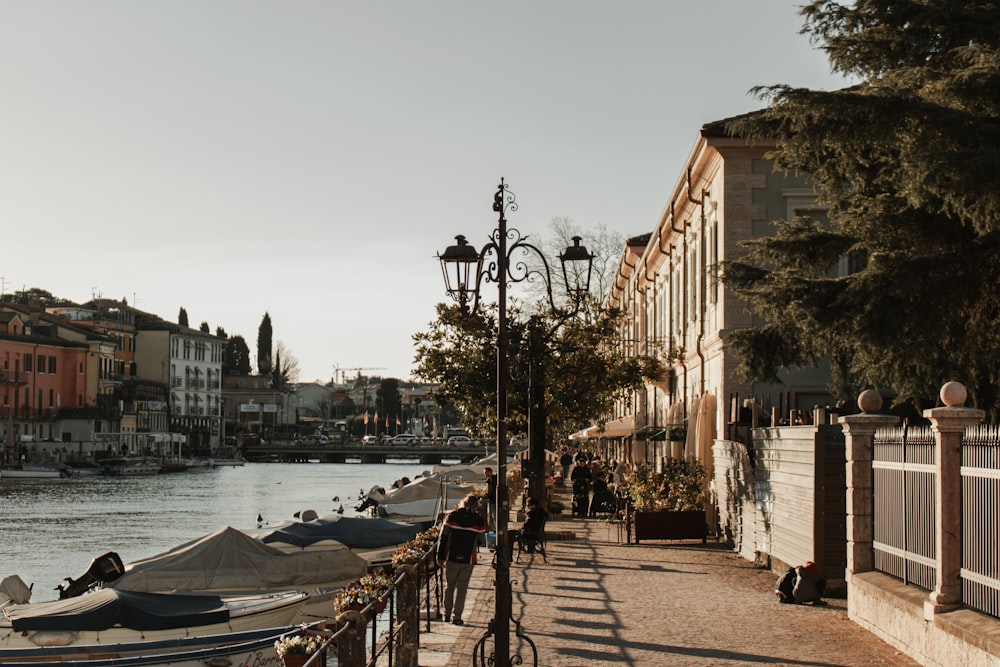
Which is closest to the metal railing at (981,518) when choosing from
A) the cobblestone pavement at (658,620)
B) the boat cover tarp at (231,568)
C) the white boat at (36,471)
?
the cobblestone pavement at (658,620)

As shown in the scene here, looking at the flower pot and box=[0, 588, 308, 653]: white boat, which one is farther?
box=[0, 588, 308, 653]: white boat

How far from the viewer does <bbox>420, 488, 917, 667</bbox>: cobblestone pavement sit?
1309 cm

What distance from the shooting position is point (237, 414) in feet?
588

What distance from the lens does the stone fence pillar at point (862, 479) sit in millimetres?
14344

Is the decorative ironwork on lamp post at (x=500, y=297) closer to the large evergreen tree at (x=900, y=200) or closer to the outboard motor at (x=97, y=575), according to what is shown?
the large evergreen tree at (x=900, y=200)

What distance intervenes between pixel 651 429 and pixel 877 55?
24.2m

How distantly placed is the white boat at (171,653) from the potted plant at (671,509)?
10328mm

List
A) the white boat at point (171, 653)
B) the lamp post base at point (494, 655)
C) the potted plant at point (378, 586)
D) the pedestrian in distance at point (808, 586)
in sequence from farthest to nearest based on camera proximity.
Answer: the white boat at point (171, 653)
the pedestrian in distance at point (808, 586)
the potted plant at point (378, 586)
the lamp post base at point (494, 655)

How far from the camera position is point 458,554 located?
53.5 feet

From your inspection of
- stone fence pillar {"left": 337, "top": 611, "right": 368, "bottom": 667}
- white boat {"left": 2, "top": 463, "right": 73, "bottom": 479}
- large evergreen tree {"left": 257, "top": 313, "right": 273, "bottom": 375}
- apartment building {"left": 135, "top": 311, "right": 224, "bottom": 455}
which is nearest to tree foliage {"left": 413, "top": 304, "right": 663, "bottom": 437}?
stone fence pillar {"left": 337, "top": 611, "right": 368, "bottom": 667}

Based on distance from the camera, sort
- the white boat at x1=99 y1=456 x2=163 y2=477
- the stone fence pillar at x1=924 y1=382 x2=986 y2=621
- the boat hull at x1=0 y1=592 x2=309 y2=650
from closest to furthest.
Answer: the stone fence pillar at x1=924 y1=382 x2=986 y2=621 → the boat hull at x1=0 y1=592 x2=309 y2=650 → the white boat at x1=99 y1=456 x2=163 y2=477

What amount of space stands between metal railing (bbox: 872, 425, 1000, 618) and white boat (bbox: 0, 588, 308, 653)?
389 inches

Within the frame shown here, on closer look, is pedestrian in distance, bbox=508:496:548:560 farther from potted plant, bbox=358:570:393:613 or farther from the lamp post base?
the lamp post base

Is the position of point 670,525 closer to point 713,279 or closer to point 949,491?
point 713,279
